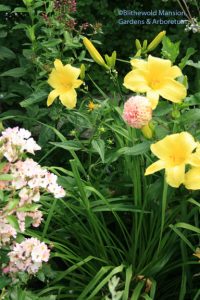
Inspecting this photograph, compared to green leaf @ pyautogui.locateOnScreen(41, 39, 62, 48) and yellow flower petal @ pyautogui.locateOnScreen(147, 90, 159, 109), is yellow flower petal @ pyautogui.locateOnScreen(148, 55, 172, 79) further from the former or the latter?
green leaf @ pyautogui.locateOnScreen(41, 39, 62, 48)

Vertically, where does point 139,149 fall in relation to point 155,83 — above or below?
below

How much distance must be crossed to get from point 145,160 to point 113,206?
0.27 meters

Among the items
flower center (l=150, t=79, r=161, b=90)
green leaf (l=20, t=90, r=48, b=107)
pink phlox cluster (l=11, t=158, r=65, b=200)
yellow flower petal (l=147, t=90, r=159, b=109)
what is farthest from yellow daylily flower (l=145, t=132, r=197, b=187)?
green leaf (l=20, t=90, r=48, b=107)

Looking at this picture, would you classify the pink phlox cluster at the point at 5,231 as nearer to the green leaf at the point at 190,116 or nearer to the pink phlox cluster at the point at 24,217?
the pink phlox cluster at the point at 24,217

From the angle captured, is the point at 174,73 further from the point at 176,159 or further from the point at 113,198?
the point at 113,198

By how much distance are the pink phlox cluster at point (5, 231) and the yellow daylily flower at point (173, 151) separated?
1.57 ft

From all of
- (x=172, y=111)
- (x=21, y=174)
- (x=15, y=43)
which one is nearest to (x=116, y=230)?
(x=172, y=111)

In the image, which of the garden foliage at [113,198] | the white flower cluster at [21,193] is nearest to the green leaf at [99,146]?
the garden foliage at [113,198]

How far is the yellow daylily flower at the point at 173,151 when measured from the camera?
207cm

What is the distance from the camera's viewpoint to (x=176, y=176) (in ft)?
6.66

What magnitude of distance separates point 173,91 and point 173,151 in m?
0.24

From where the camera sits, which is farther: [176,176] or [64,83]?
[64,83]

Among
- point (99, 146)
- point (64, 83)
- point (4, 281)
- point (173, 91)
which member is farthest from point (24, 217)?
point (64, 83)

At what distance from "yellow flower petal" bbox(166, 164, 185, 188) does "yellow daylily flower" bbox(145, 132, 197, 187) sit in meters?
0.01
